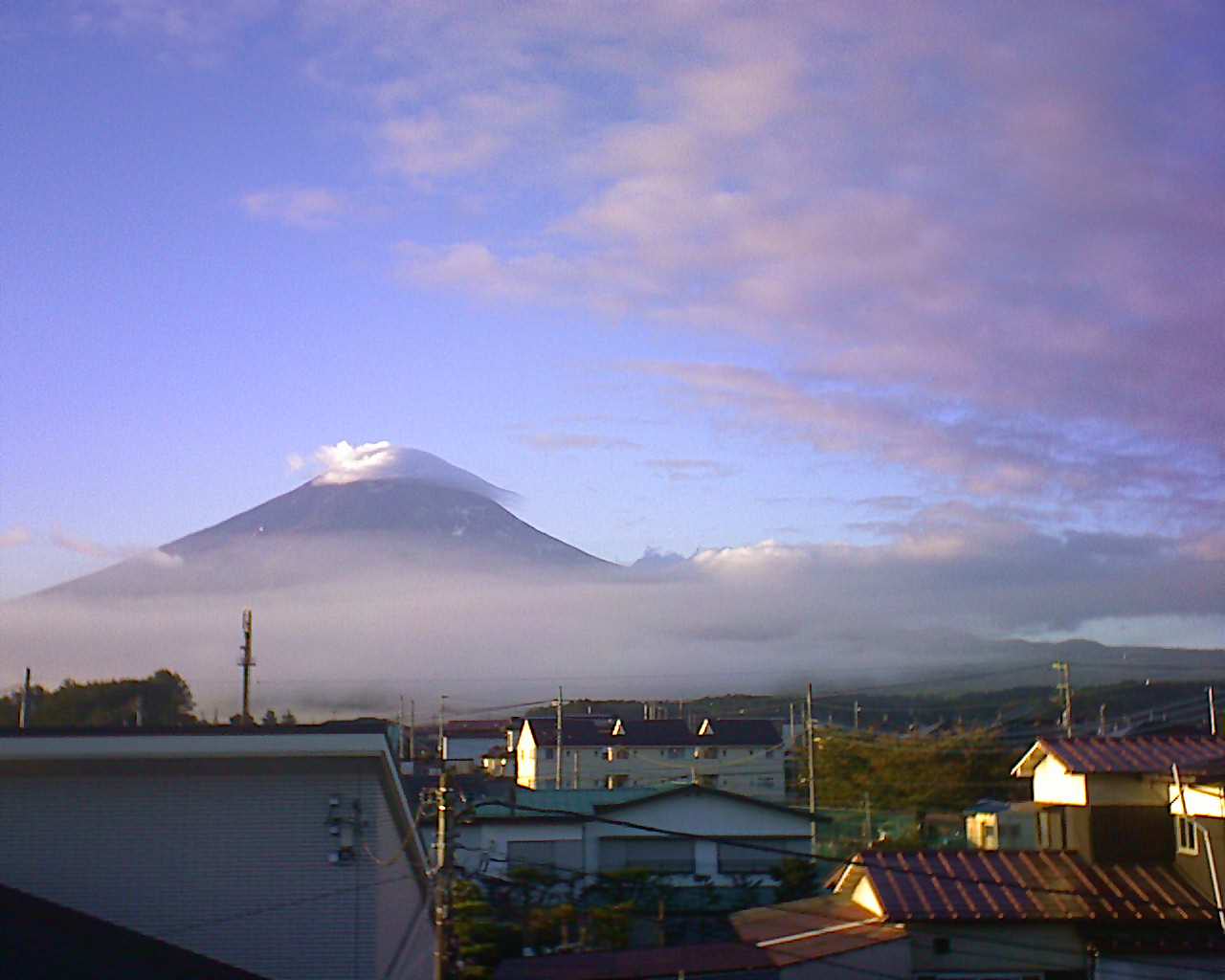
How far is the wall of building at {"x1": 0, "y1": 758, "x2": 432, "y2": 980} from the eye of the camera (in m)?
10.4

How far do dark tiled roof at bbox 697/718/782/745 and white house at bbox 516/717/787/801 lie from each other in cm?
4

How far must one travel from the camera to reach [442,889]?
11352 millimetres

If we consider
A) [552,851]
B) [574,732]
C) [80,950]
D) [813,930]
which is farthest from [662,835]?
[80,950]

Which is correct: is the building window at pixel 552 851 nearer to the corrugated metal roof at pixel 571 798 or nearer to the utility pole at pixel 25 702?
the corrugated metal roof at pixel 571 798

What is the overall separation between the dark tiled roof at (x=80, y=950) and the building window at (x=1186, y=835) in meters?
13.2

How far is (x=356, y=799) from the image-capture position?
1075 centimetres

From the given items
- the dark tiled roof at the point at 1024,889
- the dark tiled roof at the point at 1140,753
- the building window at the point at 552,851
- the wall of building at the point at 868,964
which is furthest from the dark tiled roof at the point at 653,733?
the wall of building at the point at 868,964

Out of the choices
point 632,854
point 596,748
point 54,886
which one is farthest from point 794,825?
point 54,886

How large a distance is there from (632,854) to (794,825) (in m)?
4.35

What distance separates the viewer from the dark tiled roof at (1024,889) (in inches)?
644

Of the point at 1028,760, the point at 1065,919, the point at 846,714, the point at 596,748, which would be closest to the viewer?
the point at 1065,919

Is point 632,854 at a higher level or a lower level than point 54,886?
lower

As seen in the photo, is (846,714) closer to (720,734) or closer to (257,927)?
(720,734)

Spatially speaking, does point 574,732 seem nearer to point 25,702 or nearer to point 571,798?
point 571,798
